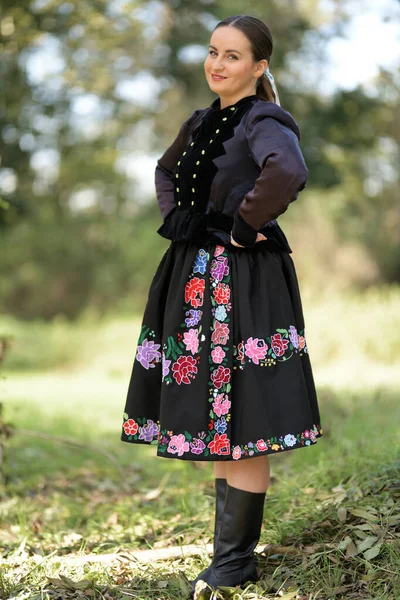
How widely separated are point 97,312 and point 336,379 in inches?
379

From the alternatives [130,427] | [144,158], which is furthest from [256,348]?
[144,158]

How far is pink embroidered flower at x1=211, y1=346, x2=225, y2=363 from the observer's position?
2.31 metres

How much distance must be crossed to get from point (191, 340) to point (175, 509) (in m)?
1.52

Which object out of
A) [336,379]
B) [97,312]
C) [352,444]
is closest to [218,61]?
[352,444]

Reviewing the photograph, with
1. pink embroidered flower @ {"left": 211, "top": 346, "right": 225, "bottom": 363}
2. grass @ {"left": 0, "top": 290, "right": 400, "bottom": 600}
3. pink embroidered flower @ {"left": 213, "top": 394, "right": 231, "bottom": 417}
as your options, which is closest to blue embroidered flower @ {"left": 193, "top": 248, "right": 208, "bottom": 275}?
pink embroidered flower @ {"left": 211, "top": 346, "right": 225, "bottom": 363}

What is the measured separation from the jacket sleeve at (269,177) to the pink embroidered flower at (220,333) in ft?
0.86

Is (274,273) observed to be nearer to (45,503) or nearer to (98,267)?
(45,503)

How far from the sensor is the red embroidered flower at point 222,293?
235 cm

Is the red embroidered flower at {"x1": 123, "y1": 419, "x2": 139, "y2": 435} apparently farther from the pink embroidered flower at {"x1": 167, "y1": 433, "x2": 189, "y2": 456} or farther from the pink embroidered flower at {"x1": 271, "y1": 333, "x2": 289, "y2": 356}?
the pink embroidered flower at {"x1": 271, "y1": 333, "x2": 289, "y2": 356}

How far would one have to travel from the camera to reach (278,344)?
7.65 feet

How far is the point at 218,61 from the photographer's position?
2.39m

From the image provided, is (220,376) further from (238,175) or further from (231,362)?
(238,175)

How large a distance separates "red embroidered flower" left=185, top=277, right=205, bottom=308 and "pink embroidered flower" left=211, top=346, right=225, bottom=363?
158mm

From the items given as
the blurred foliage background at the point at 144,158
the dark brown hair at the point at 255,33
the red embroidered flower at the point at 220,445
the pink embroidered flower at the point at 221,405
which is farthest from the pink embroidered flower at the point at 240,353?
the blurred foliage background at the point at 144,158
